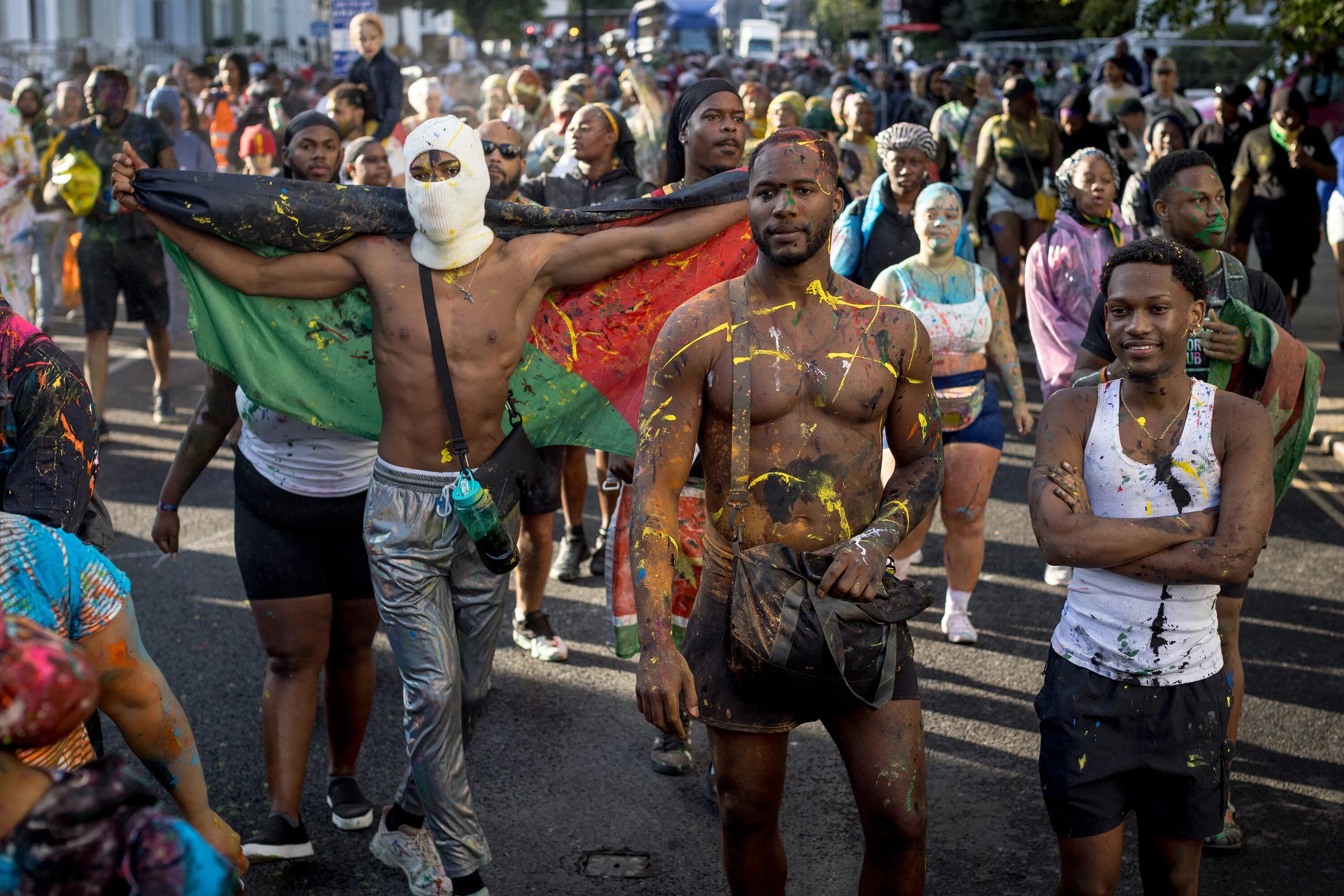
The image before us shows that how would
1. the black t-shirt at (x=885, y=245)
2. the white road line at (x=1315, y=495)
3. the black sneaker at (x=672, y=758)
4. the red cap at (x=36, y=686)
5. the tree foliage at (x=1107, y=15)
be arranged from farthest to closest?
1. the tree foliage at (x=1107, y=15)
2. the white road line at (x=1315, y=495)
3. the black t-shirt at (x=885, y=245)
4. the black sneaker at (x=672, y=758)
5. the red cap at (x=36, y=686)

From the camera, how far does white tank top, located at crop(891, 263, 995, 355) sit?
5.88m

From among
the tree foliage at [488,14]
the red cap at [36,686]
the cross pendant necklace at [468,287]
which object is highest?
the tree foliage at [488,14]

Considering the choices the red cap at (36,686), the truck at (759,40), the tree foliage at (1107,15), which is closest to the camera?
the red cap at (36,686)

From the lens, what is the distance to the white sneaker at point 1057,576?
6.75 m

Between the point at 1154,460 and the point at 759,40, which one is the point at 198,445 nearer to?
the point at 1154,460

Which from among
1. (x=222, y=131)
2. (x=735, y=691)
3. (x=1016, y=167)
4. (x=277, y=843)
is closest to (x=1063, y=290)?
(x=735, y=691)

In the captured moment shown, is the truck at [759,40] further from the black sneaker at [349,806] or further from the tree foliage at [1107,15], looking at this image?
the black sneaker at [349,806]

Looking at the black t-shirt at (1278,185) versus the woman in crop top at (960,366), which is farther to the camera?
the black t-shirt at (1278,185)

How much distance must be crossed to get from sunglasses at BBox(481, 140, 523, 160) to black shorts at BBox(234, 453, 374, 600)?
6.81 feet

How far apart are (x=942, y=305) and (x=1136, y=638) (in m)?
2.80

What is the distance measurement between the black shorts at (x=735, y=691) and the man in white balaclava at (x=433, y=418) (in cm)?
88

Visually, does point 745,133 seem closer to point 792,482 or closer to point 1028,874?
point 792,482

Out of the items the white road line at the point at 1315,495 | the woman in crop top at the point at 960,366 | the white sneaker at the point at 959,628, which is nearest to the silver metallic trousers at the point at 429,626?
the woman in crop top at the point at 960,366

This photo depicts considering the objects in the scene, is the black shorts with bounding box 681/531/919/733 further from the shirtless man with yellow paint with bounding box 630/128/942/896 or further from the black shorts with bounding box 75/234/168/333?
the black shorts with bounding box 75/234/168/333
